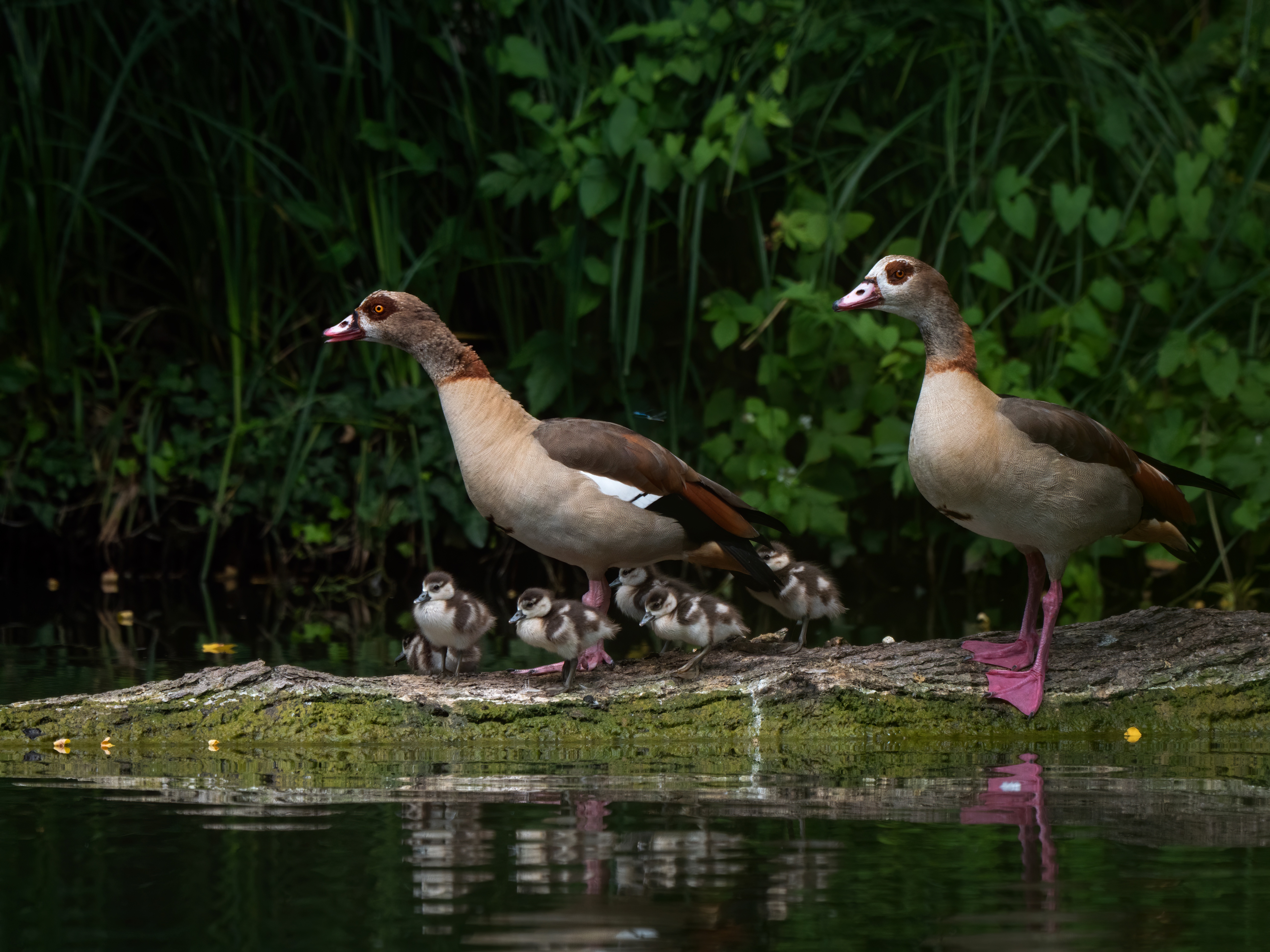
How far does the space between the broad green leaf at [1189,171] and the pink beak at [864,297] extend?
339cm

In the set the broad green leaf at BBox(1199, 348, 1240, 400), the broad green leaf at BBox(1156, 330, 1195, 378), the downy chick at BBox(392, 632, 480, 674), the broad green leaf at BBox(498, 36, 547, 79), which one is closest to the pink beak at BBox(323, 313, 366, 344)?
the downy chick at BBox(392, 632, 480, 674)

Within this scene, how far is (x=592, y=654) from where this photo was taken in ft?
17.7

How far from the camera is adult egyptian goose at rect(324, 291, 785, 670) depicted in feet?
17.0

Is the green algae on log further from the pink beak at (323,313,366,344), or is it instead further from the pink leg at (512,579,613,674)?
the pink beak at (323,313,366,344)

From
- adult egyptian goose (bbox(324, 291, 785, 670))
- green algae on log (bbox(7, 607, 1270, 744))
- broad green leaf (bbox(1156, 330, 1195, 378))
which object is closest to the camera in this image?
green algae on log (bbox(7, 607, 1270, 744))

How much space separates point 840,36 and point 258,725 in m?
5.32

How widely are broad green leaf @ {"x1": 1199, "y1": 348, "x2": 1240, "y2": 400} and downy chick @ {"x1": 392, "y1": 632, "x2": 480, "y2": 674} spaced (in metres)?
3.96

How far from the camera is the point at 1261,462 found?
7590mm

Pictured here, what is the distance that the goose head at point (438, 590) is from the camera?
215 inches

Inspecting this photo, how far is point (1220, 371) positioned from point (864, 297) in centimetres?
324

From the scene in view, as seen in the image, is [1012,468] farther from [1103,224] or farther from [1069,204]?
[1103,224]

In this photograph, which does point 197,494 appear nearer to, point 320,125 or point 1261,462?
point 320,125

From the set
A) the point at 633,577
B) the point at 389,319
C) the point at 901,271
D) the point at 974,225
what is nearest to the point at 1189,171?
the point at 974,225

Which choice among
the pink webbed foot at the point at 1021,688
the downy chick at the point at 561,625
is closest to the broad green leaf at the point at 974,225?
the pink webbed foot at the point at 1021,688
